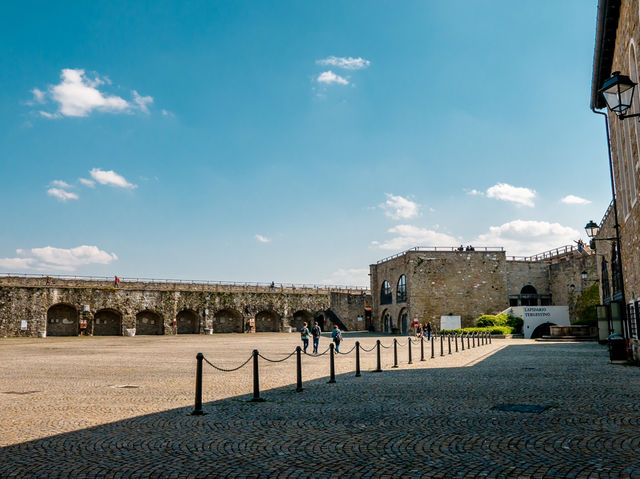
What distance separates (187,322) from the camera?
166 ft

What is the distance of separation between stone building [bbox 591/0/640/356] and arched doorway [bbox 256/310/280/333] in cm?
3953

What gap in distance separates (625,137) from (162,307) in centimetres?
4171

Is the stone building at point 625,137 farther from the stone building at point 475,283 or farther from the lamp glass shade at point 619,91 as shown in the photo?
the stone building at point 475,283

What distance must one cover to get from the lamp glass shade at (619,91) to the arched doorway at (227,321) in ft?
152

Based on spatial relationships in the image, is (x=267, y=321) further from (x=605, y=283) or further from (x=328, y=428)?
(x=328, y=428)

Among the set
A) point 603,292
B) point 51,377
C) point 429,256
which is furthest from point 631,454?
point 429,256

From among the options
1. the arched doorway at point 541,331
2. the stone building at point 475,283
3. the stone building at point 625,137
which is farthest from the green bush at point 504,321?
the stone building at point 625,137

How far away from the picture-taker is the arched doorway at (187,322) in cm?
5022

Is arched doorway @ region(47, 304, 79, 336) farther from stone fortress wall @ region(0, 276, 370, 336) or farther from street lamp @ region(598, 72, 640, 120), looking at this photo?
street lamp @ region(598, 72, 640, 120)

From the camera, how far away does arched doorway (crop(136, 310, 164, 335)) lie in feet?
156

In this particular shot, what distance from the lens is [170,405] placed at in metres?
8.11

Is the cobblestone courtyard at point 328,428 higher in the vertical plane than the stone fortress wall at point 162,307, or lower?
lower

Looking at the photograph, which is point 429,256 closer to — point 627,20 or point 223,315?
point 223,315

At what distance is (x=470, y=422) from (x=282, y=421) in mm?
2481
